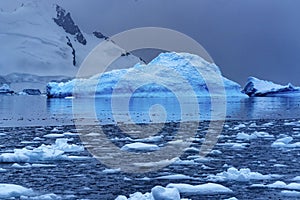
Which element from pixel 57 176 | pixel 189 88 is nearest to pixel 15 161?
pixel 57 176

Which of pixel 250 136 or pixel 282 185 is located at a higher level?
pixel 250 136

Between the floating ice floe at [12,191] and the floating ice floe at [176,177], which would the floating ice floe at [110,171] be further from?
the floating ice floe at [12,191]

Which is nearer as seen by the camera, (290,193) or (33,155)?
(290,193)

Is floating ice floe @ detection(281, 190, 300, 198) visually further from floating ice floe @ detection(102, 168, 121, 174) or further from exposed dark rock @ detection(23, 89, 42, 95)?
exposed dark rock @ detection(23, 89, 42, 95)

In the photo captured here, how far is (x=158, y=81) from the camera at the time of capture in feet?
274

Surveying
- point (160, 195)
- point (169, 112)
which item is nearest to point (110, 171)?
point (160, 195)

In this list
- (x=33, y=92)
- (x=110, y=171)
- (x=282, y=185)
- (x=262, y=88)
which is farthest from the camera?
(x=33, y=92)

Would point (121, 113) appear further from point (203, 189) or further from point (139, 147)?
point (203, 189)

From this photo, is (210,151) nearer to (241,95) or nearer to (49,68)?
(241,95)

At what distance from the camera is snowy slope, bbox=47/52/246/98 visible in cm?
8112

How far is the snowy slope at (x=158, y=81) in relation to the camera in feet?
266

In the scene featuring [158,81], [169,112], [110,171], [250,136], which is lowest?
[110,171]

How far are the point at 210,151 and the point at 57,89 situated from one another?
73.2 meters

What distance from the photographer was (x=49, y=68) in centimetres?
18962
